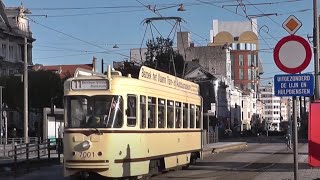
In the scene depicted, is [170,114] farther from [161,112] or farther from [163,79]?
[163,79]

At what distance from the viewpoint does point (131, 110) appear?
15.4 metres

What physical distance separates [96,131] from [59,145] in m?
11.5

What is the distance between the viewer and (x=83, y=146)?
14.5 meters

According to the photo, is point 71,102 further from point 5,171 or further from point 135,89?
point 5,171

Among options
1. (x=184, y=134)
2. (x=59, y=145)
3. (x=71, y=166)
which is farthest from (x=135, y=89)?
(x=59, y=145)

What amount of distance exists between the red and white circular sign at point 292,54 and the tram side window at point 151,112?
7688mm

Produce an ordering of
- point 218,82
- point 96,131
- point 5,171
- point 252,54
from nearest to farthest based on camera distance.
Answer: point 96,131, point 5,171, point 218,82, point 252,54

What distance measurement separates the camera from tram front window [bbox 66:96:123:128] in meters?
14.7

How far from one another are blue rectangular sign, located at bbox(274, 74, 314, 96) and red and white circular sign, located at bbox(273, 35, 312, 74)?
0.16 meters

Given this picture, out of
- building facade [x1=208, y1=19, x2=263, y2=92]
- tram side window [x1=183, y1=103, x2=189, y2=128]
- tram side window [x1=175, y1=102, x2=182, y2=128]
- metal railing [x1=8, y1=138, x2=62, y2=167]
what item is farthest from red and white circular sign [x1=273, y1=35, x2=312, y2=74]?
building facade [x1=208, y1=19, x2=263, y2=92]

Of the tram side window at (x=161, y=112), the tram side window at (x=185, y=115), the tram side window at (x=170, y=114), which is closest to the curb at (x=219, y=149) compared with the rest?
the tram side window at (x=185, y=115)

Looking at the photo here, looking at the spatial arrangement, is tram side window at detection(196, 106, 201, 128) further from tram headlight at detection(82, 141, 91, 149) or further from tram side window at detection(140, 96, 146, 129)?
tram headlight at detection(82, 141, 91, 149)

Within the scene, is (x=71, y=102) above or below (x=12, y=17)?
below

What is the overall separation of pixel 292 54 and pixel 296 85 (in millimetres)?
516
